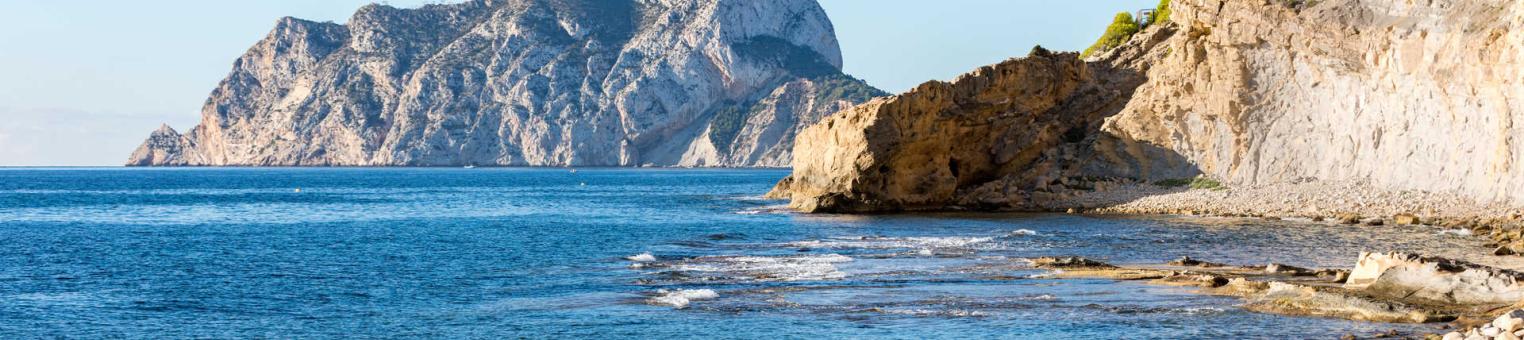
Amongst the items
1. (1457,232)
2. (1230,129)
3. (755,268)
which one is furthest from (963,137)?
(755,268)

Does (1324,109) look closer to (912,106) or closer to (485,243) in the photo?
(912,106)

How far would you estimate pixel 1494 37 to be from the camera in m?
46.8

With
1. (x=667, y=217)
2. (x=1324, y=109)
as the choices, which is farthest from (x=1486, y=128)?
(x=667, y=217)

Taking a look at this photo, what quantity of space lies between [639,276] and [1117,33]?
182 feet

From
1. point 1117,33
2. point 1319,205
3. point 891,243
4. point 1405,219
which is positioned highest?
point 1117,33

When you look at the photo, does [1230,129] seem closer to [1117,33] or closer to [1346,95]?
[1346,95]

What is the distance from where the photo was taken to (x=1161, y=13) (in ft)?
266

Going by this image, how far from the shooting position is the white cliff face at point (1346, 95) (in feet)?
155

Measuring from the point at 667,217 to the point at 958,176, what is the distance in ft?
47.0

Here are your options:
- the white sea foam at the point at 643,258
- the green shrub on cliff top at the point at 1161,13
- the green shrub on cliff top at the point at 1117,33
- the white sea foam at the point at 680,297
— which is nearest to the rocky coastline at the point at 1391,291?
the white sea foam at the point at 680,297

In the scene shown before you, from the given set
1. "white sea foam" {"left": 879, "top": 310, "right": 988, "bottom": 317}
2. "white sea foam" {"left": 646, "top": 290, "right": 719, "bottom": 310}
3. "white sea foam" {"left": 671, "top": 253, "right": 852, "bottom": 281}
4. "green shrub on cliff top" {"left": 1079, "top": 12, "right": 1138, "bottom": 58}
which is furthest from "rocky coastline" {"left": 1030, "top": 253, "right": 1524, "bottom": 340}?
"green shrub on cliff top" {"left": 1079, "top": 12, "right": 1138, "bottom": 58}

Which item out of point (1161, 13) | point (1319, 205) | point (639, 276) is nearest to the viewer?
point (639, 276)

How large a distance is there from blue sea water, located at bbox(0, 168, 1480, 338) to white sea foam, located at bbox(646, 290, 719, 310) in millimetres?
234

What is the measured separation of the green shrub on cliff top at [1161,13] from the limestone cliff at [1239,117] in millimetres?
5154
